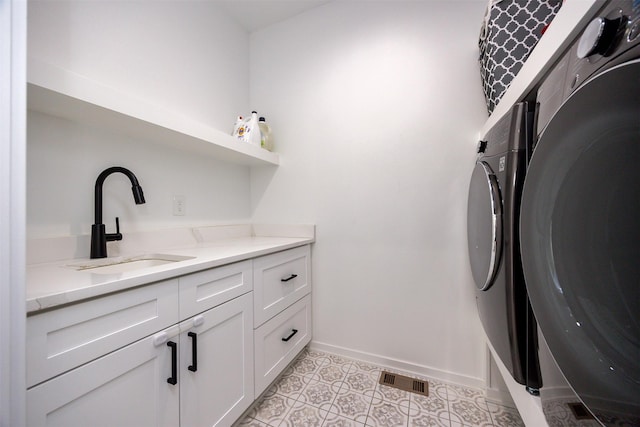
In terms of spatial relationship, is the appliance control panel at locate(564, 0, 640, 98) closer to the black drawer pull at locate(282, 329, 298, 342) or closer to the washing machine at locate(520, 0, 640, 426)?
the washing machine at locate(520, 0, 640, 426)

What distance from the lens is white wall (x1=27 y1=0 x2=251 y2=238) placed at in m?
0.94

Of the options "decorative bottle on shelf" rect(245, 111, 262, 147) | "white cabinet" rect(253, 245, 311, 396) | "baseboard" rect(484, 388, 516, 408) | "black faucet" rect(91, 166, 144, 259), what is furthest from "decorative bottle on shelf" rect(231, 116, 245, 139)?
"baseboard" rect(484, 388, 516, 408)

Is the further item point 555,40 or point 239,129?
point 239,129

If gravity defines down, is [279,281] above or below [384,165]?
below

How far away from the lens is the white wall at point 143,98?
935mm

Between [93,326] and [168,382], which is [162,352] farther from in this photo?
[93,326]

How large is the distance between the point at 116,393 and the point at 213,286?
38 cm

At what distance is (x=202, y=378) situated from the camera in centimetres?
90

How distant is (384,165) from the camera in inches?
61.4

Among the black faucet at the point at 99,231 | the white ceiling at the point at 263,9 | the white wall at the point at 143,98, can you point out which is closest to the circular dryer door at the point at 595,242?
the black faucet at the point at 99,231

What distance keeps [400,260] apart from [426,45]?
133 centimetres

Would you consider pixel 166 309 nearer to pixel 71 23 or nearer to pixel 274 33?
pixel 71 23

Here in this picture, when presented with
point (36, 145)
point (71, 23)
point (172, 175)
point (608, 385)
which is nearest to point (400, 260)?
point (608, 385)

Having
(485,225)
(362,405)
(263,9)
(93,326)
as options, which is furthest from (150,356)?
(263,9)
